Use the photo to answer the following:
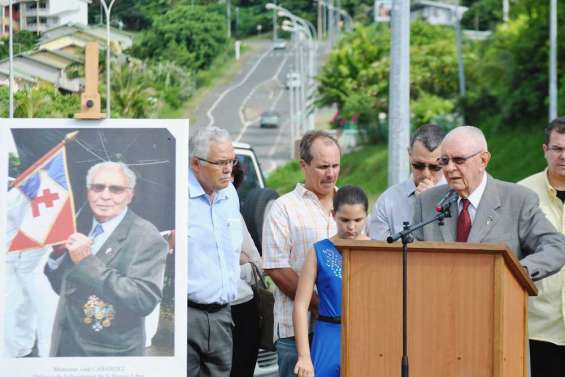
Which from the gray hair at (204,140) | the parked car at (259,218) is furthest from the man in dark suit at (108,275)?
the parked car at (259,218)

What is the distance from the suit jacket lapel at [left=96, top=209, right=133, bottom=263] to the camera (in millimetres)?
7250

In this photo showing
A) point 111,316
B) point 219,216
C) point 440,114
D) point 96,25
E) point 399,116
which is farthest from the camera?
point 440,114

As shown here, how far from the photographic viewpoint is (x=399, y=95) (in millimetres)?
15820

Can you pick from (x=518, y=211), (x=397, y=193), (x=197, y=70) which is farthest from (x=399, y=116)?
(x=518, y=211)

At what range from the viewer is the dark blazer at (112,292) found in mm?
7164

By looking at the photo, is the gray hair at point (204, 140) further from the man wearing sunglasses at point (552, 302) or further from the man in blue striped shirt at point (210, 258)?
the man wearing sunglasses at point (552, 302)

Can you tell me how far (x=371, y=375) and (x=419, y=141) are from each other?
2277mm

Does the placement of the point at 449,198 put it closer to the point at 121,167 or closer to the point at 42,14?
the point at 121,167

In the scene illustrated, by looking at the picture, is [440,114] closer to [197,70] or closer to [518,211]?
[197,70]

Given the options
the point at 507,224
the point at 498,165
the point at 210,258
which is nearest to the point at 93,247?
the point at 210,258

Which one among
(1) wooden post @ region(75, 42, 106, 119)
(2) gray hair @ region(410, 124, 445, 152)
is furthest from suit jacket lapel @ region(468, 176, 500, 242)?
(1) wooden post @ region(75, 42, 106, 119)

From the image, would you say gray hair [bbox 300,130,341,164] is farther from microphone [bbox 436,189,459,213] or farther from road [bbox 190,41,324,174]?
road [bbox 190,41,324,174]

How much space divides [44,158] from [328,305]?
1.73 metres

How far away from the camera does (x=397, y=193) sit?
27.8 ft
